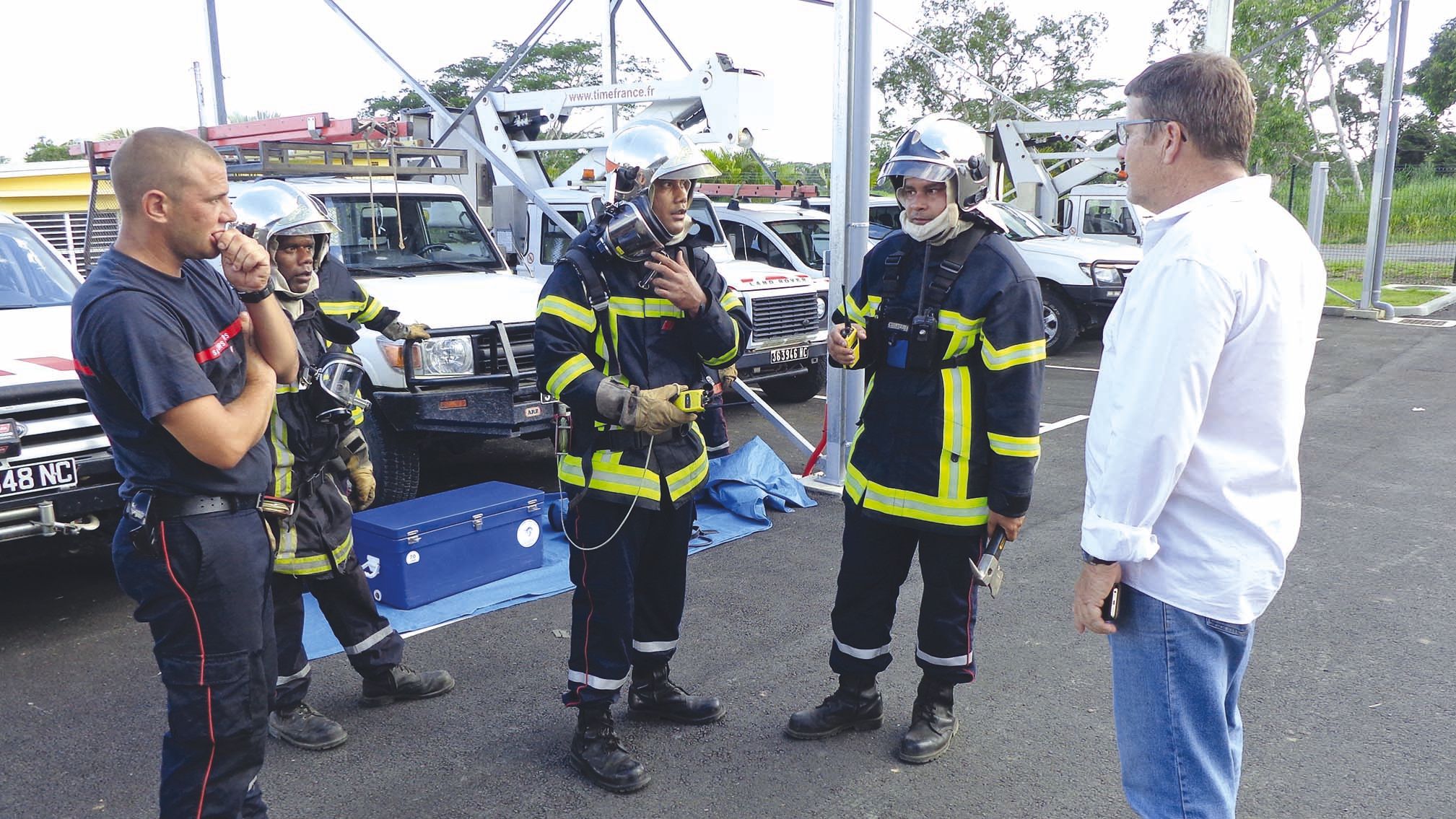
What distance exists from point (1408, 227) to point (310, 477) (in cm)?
2771

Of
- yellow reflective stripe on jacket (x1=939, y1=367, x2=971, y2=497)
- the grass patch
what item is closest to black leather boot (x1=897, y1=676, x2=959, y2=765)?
yellow reflective stripe on jacket (x1=939, y1=367, x2=971, y2=497)

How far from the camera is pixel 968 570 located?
11.3 ft

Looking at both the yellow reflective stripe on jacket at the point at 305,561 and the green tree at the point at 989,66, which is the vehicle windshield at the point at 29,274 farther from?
the green tree at the point at 989,66

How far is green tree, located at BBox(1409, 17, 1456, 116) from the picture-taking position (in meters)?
40.4

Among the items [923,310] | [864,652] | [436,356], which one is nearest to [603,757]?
[864,652]

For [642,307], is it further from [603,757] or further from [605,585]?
[603,757]

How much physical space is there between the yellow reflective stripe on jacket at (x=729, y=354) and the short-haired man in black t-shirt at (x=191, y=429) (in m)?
1.35

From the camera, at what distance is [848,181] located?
646 centimetres

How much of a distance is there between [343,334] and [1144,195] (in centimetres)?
285

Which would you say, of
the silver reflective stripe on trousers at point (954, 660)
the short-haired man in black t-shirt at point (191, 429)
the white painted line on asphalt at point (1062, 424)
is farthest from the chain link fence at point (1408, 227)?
the short-haired man in black t-shirt at point (191, 429)

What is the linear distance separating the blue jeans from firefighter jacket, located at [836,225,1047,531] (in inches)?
44.4

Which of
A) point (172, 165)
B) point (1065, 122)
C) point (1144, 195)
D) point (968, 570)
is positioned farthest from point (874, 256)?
point (1065, 122)

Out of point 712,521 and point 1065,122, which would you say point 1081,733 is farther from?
point 1065,122

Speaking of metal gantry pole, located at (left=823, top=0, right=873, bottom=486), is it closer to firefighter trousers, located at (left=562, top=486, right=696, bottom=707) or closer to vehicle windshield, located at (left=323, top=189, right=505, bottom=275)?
vehicle windshield, located at (left=323, top=189, right=505, bottom=275)
